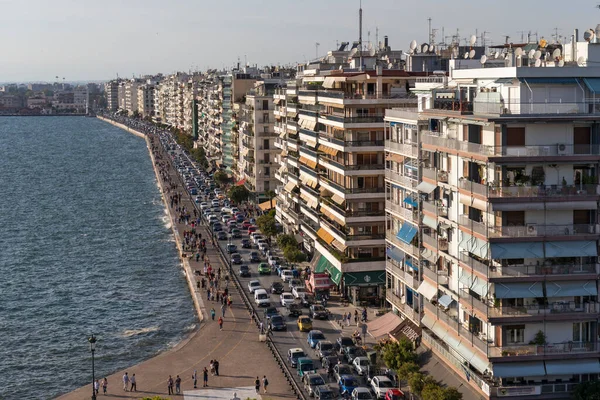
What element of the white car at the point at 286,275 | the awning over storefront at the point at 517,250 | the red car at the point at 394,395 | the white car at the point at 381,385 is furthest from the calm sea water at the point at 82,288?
the awning over storefront at the point at 517,250

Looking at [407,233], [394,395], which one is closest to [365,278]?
[407,233]

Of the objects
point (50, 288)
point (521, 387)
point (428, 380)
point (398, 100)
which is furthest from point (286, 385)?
point (50, 288)

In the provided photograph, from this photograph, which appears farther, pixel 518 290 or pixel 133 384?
pixel 133 384

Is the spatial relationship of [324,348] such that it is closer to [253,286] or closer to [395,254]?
[395,254]

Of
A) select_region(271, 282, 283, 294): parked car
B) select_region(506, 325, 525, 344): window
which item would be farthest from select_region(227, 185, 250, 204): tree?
select_region(506, 325, 525, 344): window

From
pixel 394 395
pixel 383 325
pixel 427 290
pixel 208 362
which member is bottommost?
pixel 208 362

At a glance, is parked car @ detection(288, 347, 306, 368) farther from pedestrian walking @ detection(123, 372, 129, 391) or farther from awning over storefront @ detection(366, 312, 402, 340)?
pedestrian walking @ detection(123, 372, 129, 391)
